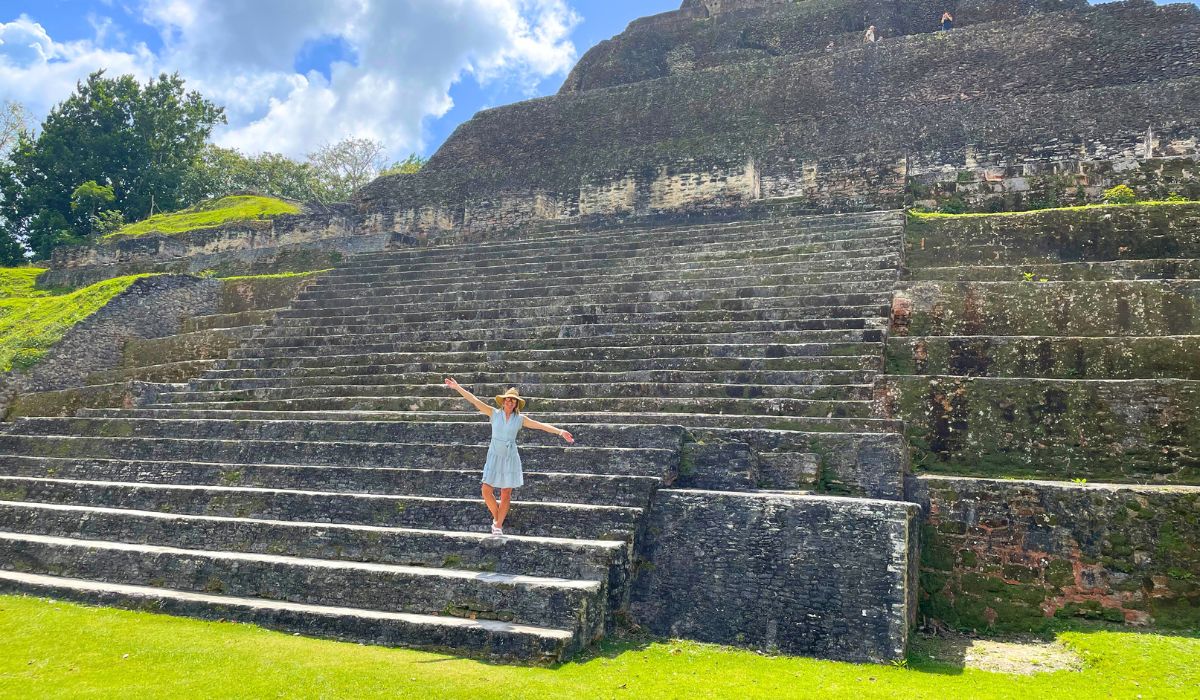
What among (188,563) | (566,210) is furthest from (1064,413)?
(566,210)

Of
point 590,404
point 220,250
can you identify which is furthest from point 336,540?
point 220,250

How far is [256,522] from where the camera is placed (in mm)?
6266

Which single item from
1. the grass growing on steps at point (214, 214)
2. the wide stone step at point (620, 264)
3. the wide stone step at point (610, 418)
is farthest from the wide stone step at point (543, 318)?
the grass growing on steps at point (214, 214)

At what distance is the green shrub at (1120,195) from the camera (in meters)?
11.4

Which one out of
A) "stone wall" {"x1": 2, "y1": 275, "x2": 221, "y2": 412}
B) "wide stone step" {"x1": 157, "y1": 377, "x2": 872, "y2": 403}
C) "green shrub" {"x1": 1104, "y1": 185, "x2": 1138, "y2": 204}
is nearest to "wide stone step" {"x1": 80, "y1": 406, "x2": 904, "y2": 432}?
"wide stone step" {"x1": 157, "y1": 377, "x2": 872, "y2": 403}

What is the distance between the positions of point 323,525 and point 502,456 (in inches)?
62.2

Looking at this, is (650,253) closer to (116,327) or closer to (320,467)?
(320,467)

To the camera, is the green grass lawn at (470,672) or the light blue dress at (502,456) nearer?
the green grass lawn at (470,672)

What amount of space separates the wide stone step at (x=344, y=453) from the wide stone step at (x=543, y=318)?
2607mm

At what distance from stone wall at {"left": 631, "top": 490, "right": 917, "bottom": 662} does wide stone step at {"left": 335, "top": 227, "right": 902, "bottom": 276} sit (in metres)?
5.91

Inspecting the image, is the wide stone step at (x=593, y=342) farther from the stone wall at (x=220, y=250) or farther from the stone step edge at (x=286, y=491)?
the stone wall at (x=220, y=250)

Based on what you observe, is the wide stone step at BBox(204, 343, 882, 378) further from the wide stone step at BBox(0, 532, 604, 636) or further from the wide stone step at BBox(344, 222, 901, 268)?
the wide stone step at BBox(0, 532, 604, 636)

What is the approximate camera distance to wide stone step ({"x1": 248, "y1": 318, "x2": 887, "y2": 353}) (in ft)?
28.5

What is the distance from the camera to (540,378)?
8.80 metres
